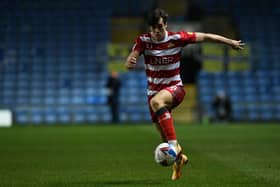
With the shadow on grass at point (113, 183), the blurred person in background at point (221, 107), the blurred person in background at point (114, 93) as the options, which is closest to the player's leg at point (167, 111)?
the shadow on grass at point (113, 183)

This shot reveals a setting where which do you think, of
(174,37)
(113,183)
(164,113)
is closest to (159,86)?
(164,113)

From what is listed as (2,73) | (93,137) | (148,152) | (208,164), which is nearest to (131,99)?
(2,73)

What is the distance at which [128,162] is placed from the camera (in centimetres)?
1220

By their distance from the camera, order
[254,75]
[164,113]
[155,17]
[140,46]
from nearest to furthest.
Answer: [155,17], [164,113], [140,46], [254,75]

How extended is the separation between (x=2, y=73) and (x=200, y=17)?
9554 mm

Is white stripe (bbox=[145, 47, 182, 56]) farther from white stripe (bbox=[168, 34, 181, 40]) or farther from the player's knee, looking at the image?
the player's knee

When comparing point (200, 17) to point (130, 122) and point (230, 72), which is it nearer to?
point (230, 72)

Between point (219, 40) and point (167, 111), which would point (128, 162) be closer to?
point (167, 111)

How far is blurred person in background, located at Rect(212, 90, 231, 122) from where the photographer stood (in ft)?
97.6

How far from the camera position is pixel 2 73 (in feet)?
109

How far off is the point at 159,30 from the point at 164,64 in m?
0.52

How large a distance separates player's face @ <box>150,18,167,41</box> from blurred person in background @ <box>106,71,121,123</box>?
761 inches

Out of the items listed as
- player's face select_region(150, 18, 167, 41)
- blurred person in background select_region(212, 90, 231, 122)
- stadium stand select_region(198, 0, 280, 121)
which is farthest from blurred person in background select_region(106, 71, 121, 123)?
player's face select_region(150, 18, 167, 41)

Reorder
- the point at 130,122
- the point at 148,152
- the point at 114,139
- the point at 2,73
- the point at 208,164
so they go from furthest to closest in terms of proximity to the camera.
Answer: the point at 2,73 → the point at 130,122 → the point at 114,139 → the point at 148,152 → the point at 208,164
